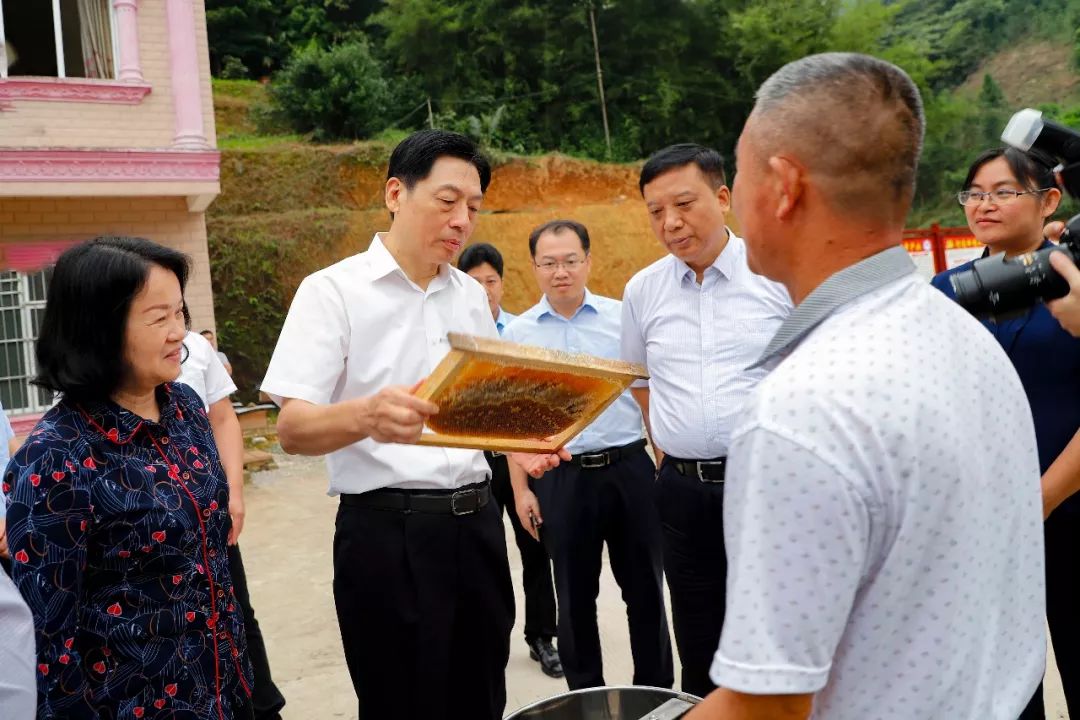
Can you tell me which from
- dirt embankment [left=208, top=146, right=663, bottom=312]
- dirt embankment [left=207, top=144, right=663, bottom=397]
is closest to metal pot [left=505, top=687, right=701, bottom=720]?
dirt embankment [left=207, top=144, right=663, bottom=397]

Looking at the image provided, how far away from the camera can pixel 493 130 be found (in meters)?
21.3

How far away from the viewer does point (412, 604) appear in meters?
2.62

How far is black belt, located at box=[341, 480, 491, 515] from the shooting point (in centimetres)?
261

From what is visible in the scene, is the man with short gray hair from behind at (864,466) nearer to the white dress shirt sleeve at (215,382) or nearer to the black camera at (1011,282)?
the black camera at (1011,282)

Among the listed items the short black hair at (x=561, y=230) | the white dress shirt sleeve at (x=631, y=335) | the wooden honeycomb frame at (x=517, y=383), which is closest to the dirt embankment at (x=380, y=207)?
the short black hair at (x=561, y=230)

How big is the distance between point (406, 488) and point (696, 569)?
1.21m

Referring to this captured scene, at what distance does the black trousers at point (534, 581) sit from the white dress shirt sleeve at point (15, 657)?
3.21 meters

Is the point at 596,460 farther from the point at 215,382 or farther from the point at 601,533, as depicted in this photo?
the point at 215,382

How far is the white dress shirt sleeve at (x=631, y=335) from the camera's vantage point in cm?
361

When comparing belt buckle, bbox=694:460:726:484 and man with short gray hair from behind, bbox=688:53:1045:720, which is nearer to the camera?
man with short gray hair from behind, bbox=688:53:1045:720

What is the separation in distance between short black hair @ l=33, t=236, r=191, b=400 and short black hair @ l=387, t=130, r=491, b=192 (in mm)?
872

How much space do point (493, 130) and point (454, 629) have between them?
64.7 ft

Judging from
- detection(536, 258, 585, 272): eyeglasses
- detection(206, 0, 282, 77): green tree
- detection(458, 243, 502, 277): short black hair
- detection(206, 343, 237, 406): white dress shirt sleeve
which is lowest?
detection(206, 343, 237, 406): white dress shirt sleeve

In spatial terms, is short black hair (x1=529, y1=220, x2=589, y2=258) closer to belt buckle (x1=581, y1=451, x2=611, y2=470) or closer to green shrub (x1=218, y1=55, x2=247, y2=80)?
belt buckle (x1=581, y1=451, x2=611, y2=470)
